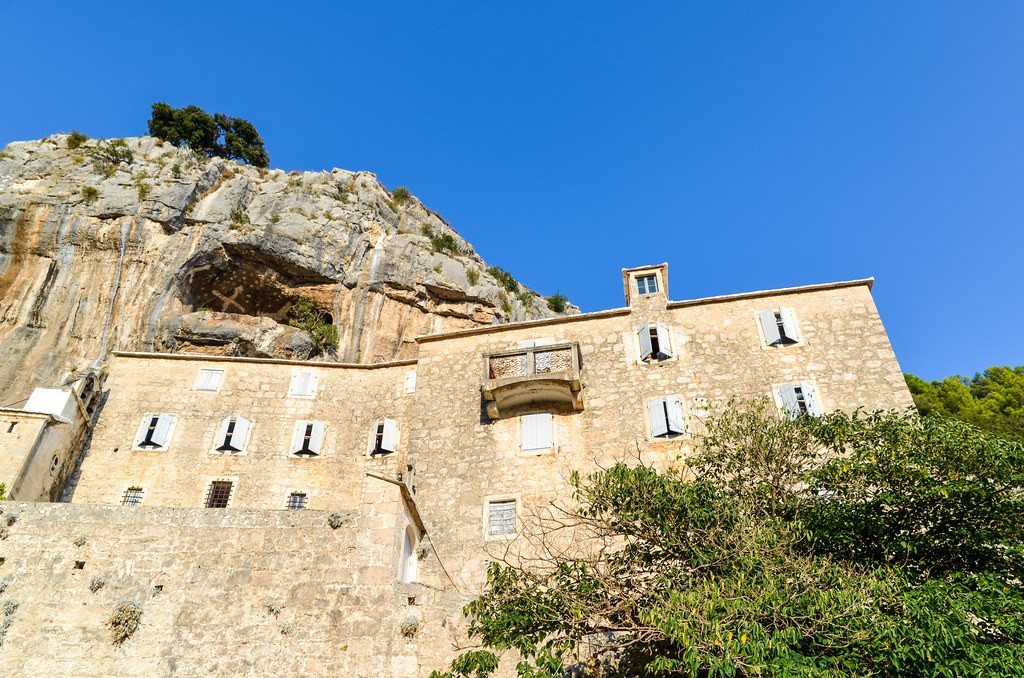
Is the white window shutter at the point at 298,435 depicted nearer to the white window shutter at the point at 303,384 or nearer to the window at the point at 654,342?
the white window shutter at the point at 303,384

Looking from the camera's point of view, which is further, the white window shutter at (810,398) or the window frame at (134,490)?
the window frame at (134,490)

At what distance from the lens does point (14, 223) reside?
1069 inches

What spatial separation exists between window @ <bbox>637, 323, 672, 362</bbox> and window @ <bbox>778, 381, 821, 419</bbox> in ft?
10.9

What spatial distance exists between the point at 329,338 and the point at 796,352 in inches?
745

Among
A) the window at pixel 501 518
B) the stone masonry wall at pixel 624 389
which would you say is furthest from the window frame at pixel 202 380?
the window at pixel 501 518

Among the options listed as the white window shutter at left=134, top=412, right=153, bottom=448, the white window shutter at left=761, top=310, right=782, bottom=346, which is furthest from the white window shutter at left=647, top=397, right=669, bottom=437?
the white window shutter at left=134, top=412, right=153, bottom=448

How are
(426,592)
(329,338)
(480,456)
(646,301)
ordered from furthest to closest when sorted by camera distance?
(329,338)
(646,301)
(480,456)
(426,592)

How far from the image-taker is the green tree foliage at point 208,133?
153 feet

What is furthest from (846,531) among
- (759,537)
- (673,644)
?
(673,644)

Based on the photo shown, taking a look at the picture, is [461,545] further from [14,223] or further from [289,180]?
[289,180]

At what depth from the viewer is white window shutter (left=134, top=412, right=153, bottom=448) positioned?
73.9 ft

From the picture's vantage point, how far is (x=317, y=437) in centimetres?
2308

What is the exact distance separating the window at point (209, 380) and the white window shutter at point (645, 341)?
46.4 feet

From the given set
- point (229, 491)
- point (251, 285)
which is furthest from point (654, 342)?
point (251, 285)
